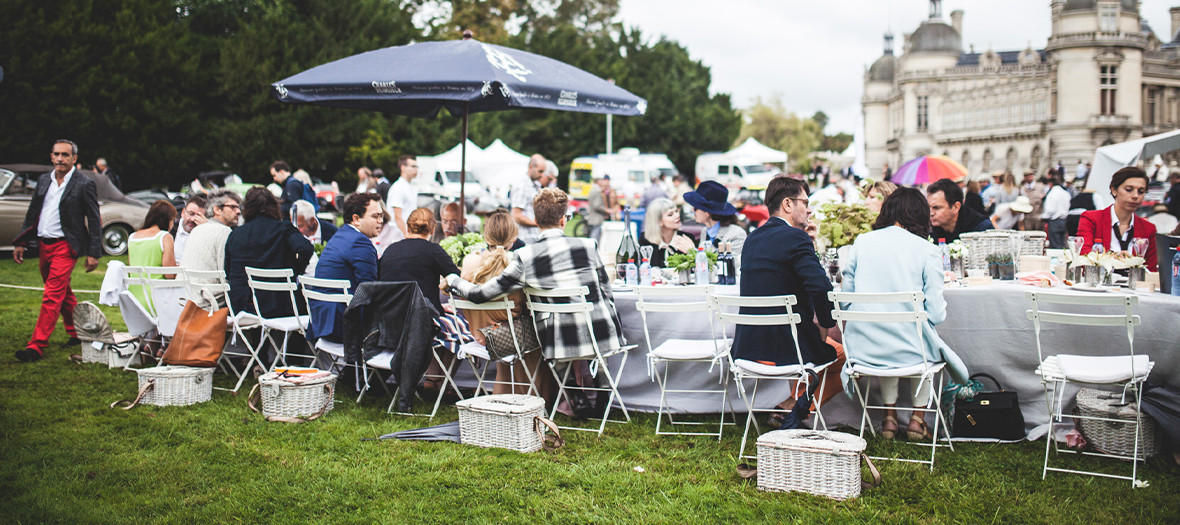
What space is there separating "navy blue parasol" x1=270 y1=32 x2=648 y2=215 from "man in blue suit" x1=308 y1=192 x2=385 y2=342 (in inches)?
37.8

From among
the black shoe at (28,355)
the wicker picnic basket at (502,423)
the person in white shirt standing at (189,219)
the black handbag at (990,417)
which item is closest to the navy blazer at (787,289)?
the black handbag at (990,417)

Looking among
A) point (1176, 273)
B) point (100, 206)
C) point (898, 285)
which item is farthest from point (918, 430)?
point (100, 206)

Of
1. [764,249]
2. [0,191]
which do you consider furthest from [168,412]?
[0,191]

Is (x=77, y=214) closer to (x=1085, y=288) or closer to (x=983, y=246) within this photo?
(x=983, y=246)

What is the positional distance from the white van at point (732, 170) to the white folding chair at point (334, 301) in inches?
1209

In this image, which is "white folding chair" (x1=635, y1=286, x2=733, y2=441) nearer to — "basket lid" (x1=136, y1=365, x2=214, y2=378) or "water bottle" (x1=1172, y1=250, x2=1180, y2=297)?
"water bottle" (x1=1172, y1=250, x2=1180, y2=297)

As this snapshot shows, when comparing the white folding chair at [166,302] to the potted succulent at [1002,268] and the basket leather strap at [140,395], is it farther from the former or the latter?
the potted succulent at [1002,268]

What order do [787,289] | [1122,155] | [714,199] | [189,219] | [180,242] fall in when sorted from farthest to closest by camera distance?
[1122,155], [180,242], [189,219], [714,199], [787,289]

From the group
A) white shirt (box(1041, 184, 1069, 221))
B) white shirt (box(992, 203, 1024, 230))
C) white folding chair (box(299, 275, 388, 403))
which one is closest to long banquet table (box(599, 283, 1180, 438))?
white folding chair (box(299, 275, 388, 403))

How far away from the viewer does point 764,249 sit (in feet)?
16.3

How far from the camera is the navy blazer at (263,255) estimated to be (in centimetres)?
668

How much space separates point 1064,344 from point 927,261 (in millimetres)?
1062

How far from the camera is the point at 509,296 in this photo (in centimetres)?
564

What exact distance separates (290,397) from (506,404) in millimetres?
1543
